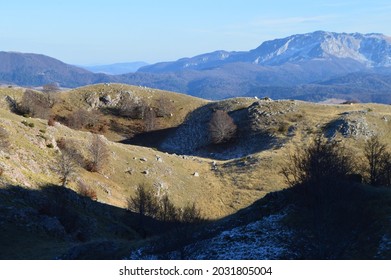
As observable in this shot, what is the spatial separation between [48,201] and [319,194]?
26479 millimetres

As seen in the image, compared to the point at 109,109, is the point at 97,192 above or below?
below

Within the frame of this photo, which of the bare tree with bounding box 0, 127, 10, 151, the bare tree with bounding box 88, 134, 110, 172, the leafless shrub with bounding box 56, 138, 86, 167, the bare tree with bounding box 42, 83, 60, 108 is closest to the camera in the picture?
the bare tree with bounding box 0, 127, 10, 151

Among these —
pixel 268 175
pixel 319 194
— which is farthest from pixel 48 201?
pixel 268 175

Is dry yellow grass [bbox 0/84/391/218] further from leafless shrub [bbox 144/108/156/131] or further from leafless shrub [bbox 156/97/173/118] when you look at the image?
leafless shrub [bbox 156/97/173/118]

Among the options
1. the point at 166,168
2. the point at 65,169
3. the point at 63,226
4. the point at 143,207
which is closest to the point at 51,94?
the point at 166,168

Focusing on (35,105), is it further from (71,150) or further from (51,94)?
(71,150)

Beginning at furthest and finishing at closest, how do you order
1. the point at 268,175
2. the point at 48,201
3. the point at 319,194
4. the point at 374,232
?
the point at 268,175 < the point at 48,201 < the point at 319,194 < the point at 374,232

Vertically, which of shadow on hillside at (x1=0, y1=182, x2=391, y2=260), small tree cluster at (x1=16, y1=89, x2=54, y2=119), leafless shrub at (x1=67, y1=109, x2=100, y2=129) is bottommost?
shadow on hillside at (x1=0, y1=182, x2=391, y2=260)

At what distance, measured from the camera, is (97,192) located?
1965 inches

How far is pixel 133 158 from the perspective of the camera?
210ft

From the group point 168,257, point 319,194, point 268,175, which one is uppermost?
point 319,194

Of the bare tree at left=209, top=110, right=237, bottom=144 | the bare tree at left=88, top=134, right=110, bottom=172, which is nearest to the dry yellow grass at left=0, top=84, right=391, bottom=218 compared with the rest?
the bare tree at left=88, top=134, right=110, bottom=172

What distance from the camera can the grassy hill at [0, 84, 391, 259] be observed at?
35.2 metres
